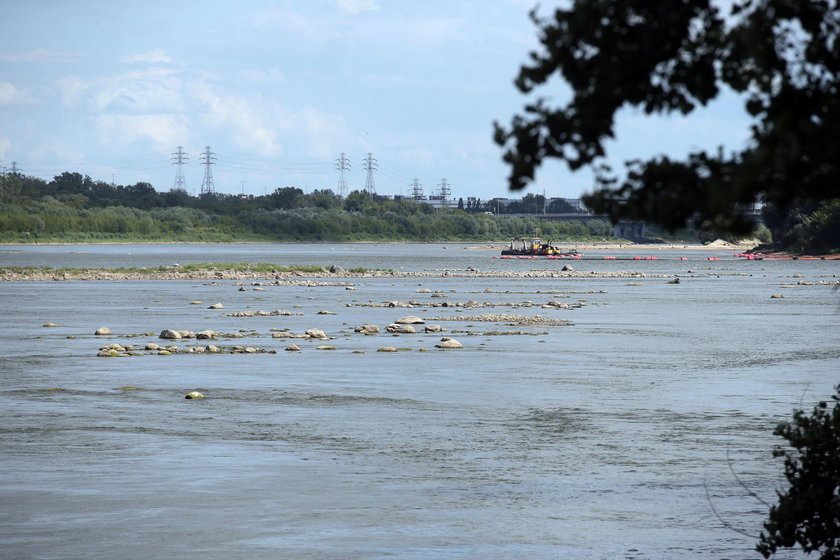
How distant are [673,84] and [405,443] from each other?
17.1 metres

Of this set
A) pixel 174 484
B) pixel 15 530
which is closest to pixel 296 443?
pixel 174 484

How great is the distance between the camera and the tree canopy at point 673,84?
26.3 ft

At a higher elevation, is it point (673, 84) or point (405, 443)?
point (673, 84)

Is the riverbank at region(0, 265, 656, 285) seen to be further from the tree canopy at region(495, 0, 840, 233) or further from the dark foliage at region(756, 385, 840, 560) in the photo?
the tree canopy at region(495, 0, 840, 233)

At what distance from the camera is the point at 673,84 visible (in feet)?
27.3

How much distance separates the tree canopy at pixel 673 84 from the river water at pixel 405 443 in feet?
30.8

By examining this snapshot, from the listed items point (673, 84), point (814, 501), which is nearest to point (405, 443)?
point (814, 501)

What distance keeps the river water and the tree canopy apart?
30.8 ft

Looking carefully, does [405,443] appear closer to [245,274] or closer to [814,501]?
[814,501]

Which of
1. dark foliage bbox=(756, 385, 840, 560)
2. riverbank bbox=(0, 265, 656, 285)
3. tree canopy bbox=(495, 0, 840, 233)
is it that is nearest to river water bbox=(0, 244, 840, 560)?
dark foliage bbox=(756, 385, 840, 560)

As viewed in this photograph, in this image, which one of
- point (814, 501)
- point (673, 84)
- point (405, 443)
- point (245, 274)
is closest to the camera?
point (673, 84)

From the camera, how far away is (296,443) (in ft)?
81.0

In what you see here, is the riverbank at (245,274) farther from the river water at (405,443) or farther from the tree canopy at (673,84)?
the tree canopy at (673,84)

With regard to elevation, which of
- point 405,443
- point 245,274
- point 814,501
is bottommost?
point 405,443
